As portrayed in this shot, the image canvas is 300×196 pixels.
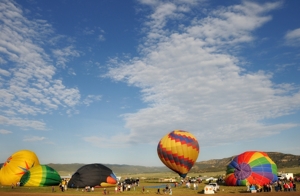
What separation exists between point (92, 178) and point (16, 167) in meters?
14.8

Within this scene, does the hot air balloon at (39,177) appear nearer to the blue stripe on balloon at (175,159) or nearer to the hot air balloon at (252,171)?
the blue stripe on balloon at (175,159)

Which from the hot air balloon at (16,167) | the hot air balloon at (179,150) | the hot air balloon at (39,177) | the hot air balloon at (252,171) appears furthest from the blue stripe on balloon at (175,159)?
the hot air balloon at (16,167)

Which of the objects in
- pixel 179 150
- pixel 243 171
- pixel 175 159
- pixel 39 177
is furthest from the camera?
pixel 175 159

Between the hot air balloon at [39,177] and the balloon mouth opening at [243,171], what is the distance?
28.9 m

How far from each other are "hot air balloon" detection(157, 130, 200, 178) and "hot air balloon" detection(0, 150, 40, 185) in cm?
2451

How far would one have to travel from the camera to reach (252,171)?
38062 mm

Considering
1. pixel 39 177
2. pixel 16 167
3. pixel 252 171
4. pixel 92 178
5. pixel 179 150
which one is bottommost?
pixel 92 178

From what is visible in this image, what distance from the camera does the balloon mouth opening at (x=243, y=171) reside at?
125 ft

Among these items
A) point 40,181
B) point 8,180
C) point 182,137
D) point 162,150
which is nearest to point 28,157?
point 8,180

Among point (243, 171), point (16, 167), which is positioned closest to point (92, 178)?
point (16, 167)

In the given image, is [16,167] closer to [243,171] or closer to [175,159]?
[175,159]

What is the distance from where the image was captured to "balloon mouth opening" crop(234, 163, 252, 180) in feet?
125

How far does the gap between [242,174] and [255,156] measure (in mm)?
3460

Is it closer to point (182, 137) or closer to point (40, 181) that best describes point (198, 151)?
point (182, 137)
